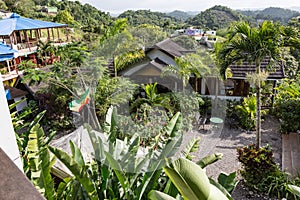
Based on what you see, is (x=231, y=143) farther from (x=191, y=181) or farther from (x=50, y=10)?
(x=50, y=10)

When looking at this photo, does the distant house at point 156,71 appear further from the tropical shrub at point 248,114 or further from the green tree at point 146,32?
the tropical shrub at point 248,114

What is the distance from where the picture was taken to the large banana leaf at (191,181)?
117 cm

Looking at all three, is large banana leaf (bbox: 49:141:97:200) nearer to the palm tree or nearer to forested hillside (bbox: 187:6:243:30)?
the palm tree

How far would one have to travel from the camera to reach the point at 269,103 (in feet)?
32.5

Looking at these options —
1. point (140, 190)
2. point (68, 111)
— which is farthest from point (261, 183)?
point (68, 111)

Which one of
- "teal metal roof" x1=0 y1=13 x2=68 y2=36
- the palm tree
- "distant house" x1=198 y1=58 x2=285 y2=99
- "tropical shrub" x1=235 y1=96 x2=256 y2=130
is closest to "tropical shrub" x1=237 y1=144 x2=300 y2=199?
the palm tree

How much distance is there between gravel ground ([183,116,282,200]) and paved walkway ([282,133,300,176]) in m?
0.14

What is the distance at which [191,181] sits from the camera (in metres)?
1.18

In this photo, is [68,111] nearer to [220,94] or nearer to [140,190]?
[220,94]

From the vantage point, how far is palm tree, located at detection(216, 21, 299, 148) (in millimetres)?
5359

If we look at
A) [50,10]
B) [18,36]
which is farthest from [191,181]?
[50,10]

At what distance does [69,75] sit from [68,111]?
49.6 inches

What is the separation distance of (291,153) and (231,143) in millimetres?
1644

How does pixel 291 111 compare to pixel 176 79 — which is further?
pixel 176 79
